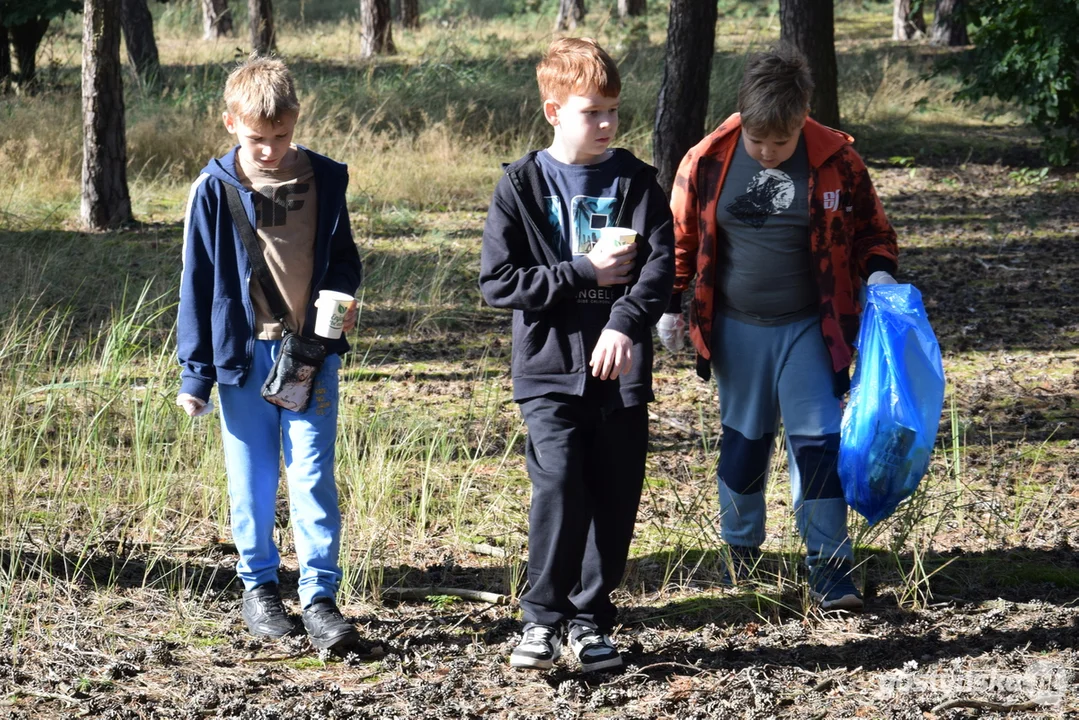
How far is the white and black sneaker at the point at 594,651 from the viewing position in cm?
334

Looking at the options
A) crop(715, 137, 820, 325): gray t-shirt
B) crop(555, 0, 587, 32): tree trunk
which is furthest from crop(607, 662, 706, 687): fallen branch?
crop(555, 0, 587, 32): tree trunk

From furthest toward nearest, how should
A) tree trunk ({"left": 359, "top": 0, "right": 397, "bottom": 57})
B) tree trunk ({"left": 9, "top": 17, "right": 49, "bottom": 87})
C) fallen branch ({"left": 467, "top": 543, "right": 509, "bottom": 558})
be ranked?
tree trunk ({"left": 359, "top": 0, "right": 397, "bottom": 57}) → tree trunk ({"left": 9, "top": 17, "right": 49, "bottom": 87}) → fallen branch ({"left": 467, "top": 543, "right": 509, "bottom": 558})

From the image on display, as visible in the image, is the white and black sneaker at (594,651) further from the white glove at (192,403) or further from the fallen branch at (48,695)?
the fallen branch at (48,695)

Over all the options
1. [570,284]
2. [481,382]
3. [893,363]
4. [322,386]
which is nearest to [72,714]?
[322,386]

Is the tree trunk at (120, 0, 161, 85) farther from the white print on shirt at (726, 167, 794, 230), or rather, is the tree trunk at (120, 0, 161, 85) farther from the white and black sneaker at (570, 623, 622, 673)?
the white and black sneaker at (570, 623, 622, 673)

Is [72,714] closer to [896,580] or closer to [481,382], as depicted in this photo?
[896,580]

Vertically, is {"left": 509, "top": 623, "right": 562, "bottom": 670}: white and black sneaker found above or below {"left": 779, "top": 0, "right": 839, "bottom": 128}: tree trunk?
below

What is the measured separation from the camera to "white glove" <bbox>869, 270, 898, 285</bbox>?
367 cm

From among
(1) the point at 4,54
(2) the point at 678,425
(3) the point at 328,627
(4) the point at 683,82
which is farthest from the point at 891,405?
(1) the point at 4,54

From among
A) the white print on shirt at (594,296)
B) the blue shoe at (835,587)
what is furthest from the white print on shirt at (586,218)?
the blue shoe at (835,587)

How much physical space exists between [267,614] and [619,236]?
63.3 inches

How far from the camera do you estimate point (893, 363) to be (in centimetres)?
355

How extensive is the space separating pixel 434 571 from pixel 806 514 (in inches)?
52.8

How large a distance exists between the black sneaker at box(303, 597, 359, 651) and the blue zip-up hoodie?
713mm
